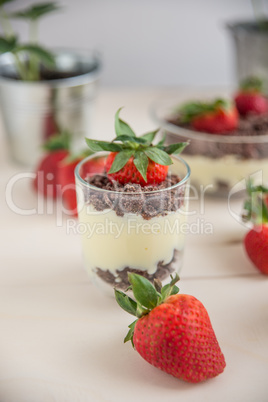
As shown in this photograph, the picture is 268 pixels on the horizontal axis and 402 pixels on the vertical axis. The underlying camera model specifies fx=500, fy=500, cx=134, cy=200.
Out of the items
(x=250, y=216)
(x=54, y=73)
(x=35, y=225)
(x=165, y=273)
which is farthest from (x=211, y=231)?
(x=54, y=73)

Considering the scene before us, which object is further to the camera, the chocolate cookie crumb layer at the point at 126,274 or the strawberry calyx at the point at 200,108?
the strawberry calyx at the point at 200,108

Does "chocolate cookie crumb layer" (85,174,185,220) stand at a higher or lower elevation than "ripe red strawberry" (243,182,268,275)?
higher

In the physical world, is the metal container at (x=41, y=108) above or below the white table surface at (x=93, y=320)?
above

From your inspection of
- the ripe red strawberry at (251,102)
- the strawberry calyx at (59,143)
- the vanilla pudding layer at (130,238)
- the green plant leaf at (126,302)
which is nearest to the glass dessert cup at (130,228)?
the vanilla pudding layer at (130,238)

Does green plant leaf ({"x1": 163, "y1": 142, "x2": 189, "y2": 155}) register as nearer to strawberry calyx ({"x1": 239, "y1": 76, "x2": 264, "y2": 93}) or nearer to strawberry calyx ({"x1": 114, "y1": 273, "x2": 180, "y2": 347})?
strawberry calyx ({"x1": 114, "y1": 273, "x2": 180, "y2": 347})

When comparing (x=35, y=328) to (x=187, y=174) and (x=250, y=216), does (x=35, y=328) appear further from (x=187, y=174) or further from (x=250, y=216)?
(x=250, y=216)

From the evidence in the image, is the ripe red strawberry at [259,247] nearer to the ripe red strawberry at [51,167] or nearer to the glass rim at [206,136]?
the glass rim at [206,136]

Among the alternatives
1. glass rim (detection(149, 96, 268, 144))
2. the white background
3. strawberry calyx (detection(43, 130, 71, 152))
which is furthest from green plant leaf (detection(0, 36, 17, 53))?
the white background
